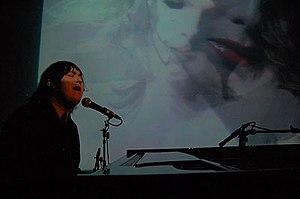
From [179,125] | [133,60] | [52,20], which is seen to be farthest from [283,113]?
[52,20]

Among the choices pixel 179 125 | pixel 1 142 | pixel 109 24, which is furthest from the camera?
pixel 109 24

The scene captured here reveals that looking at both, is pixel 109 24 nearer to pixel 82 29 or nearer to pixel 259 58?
pixel 82 29

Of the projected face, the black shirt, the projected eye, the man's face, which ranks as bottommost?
the black shirt

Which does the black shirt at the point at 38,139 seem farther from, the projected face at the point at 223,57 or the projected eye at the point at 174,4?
the projected eye at the point at 174,4

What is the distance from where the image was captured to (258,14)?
10.8 feet

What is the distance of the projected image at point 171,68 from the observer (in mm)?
3043

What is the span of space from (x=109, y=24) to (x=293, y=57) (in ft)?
6.49

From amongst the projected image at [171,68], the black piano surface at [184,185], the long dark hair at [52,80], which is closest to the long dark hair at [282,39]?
the projected image at [171,68]

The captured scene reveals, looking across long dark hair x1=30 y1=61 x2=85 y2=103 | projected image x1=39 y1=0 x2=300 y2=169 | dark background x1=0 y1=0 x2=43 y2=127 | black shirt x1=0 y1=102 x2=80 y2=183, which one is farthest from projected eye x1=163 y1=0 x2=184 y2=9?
black shirt x1=0 y1=102 x2=80 y2=183

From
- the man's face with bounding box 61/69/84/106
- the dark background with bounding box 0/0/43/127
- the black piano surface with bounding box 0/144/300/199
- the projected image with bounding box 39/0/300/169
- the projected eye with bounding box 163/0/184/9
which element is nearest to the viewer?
the black piano surface with bounding box 0/144/300/199

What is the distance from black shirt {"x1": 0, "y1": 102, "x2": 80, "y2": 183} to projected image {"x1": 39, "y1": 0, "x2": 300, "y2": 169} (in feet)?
4.61

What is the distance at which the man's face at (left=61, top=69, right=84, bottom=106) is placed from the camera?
1428 mm

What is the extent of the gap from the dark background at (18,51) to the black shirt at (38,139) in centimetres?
169

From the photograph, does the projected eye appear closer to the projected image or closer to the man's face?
the projected image
